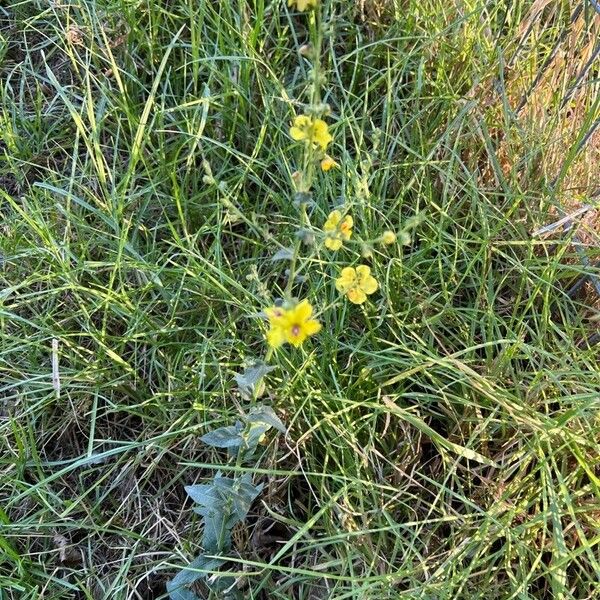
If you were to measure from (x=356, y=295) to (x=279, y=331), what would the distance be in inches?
7.9

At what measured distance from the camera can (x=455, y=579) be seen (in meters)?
1.30

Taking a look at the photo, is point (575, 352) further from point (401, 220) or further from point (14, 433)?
point (14, 433)

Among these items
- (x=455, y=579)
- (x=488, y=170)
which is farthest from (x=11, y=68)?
(x=455, y=579)

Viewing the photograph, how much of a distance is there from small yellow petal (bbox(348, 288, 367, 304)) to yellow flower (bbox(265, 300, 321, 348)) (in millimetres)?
150

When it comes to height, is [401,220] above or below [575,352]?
above

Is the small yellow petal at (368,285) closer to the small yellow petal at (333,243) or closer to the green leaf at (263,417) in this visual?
the small yellow petal at (333,243)

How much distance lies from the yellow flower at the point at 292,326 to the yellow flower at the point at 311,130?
25 centimetres

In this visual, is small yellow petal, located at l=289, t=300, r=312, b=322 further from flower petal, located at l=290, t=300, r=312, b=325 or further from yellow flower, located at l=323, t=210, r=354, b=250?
yellow flower, located at l=323, t=210, r=354, b=250

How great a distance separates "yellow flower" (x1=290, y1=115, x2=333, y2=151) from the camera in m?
1.03

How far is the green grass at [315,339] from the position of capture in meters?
1.41

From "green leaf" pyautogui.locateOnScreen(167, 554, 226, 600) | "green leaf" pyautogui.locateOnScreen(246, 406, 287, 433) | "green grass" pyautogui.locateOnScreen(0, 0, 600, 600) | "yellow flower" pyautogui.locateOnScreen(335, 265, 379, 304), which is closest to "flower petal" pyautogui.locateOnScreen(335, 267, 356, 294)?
"yellow flower" pyautogui.locateOnScreen(335, 265, 379, 304)

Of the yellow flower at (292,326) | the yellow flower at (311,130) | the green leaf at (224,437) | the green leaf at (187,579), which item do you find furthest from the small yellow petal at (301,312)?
the green leaf at (187,579)

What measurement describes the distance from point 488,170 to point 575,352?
1.87 ft

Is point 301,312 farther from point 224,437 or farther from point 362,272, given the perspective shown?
point 224,437
